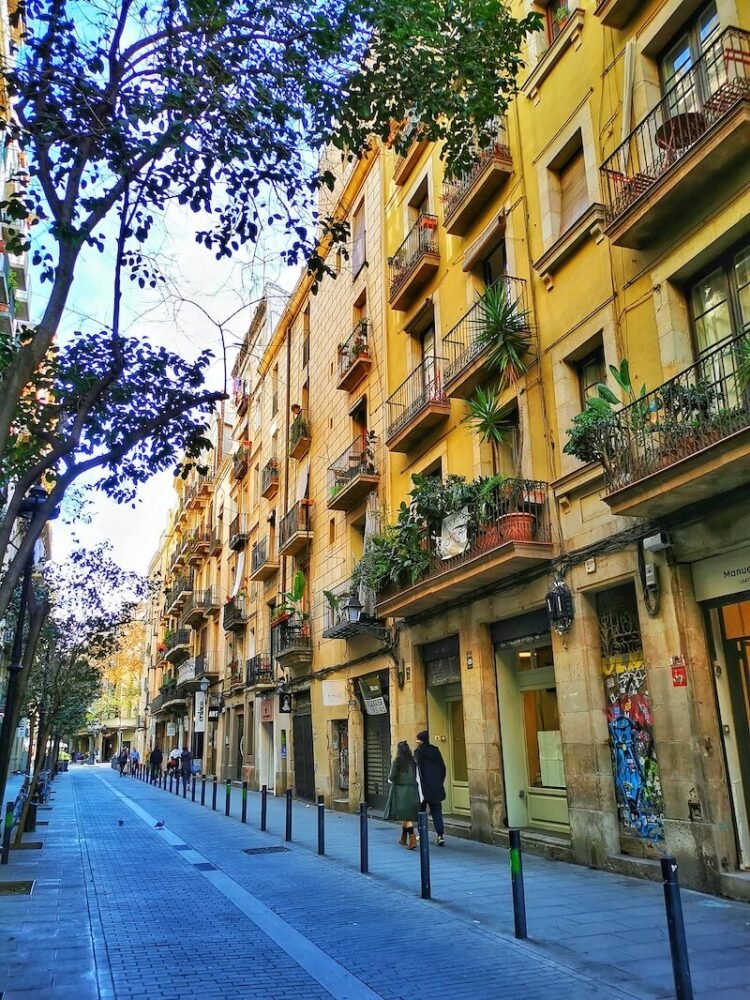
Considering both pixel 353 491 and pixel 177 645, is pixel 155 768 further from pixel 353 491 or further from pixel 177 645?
pixel 353 491

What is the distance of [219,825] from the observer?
1719 centimetres

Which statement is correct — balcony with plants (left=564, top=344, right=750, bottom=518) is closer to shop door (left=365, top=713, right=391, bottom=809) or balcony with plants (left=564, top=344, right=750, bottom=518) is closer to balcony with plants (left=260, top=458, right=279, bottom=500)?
shop door (left=365, top=713, right=391, bottom=809)

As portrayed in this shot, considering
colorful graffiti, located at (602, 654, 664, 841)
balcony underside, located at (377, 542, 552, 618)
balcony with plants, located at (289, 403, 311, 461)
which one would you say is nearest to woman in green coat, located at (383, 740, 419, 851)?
balcony underside, located at (377, 542, 552, 618)

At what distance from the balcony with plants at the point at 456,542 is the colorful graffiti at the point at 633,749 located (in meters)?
2.06

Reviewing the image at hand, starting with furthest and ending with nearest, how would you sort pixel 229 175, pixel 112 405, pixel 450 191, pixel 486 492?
pixel 450 191
pixel 486 492
pixel 112 405
pixel 229 175

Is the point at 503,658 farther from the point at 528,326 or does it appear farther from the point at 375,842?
the point at 528,326

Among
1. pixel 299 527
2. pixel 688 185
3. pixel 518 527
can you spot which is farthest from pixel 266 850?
pixel 299 527

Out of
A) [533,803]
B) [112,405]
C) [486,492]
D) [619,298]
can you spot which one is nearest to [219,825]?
[533,803]

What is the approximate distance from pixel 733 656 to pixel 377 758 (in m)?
11.2

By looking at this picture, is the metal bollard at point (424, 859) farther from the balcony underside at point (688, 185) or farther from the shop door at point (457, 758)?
the balcony underside at point (688, 185)

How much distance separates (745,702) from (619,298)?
17.3ft

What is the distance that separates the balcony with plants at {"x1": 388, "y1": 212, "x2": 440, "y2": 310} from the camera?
16.8 meters

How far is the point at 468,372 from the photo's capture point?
14.0 metres

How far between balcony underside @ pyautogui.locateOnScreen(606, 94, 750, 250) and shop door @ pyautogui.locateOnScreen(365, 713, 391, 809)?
11854mm
